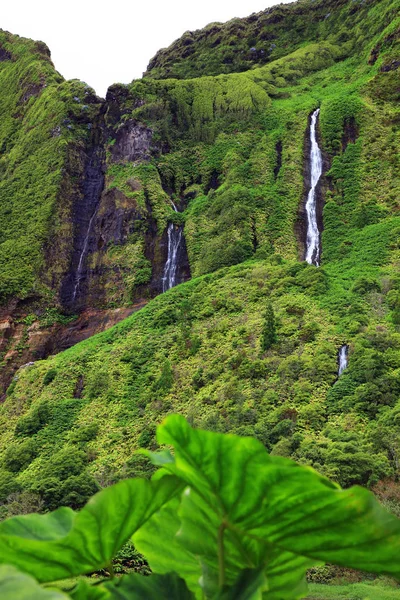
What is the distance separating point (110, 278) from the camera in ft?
114

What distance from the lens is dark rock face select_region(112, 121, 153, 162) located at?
40.8 m

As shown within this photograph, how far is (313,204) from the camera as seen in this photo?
111 feet

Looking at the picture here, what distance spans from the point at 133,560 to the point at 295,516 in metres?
9.92

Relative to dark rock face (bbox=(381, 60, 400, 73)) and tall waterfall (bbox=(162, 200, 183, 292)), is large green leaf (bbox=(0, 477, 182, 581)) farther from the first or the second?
dark rock face (bbox=(381, 60, 400, 73))

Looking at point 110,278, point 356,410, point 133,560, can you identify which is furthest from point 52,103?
point 133,560

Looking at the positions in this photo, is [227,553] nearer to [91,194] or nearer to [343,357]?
[343,357]

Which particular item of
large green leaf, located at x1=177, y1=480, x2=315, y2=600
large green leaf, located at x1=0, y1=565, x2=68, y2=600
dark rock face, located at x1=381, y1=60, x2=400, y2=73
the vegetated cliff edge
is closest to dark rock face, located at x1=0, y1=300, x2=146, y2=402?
the vegetated cliff edge

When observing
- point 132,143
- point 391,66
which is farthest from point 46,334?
point 391,66

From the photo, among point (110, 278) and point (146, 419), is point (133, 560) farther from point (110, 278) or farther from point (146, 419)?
point (110, 278)

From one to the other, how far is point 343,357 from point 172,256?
1906 cm

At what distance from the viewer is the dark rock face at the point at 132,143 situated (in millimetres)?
40750

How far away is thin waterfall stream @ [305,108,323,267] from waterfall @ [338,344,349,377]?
41.2ft

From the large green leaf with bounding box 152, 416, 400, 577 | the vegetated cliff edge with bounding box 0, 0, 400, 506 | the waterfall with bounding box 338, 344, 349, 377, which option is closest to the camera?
the large green leaf with bounding box 152, 416, 400, 577

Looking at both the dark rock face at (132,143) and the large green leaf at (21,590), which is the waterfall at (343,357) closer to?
the large green leaf at (21,590)
